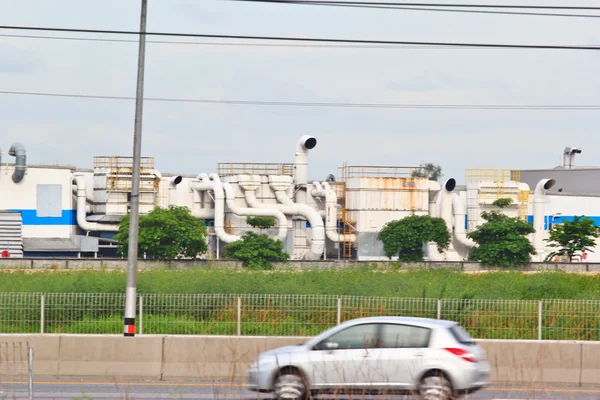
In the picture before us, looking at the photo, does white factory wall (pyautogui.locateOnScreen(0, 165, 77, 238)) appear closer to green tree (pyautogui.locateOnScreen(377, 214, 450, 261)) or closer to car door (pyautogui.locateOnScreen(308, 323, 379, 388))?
green tree (pyautogui.locateOnScreen(377, 214, 450, 261))

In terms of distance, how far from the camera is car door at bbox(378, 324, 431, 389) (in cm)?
1400

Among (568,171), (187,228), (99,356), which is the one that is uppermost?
(568,171)

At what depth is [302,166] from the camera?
66.1 m

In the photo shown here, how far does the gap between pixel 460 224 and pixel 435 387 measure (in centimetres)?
5293

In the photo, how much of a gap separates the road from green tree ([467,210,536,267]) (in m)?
41.0

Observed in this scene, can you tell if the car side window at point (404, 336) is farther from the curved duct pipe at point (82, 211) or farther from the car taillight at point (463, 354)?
the curved duct pipe at point (82, 211)

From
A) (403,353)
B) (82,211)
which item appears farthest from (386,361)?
(82,211)

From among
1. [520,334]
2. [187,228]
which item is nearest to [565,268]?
[187,228]

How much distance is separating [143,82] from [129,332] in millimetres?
5564

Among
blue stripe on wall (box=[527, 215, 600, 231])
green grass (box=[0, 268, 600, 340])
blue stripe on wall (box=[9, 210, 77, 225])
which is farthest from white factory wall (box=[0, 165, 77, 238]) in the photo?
green grass (box=[0, 268, 600, 340])

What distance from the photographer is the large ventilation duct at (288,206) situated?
207 ft

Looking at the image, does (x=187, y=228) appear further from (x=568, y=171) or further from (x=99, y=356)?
(x=568, y=171)

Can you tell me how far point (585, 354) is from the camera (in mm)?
18703

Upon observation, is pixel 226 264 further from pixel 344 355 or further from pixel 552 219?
pixel 344 355
